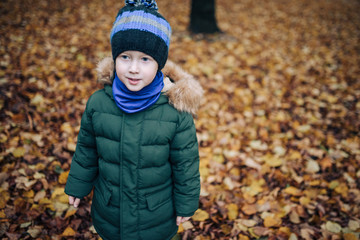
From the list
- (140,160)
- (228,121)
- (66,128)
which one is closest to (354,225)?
(228,121)

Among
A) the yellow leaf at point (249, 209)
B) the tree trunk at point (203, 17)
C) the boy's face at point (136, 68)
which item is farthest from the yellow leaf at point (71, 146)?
the tree trunk at point (203, 17)

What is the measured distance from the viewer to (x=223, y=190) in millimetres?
2715

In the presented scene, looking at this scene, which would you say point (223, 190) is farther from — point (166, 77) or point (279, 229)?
point (166, 77)

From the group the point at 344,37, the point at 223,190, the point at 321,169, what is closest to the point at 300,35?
the point at 344,37

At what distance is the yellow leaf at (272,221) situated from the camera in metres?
2.38

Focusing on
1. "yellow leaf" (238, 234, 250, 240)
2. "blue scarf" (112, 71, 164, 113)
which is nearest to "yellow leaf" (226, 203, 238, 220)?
"yellow leaf" (238, 234, 250, 240)

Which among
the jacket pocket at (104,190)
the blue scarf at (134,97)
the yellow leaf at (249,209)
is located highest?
the blue scarf at (134,97)

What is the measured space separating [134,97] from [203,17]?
466 centimetres

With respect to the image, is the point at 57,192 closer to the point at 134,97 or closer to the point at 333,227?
the point at 134,97

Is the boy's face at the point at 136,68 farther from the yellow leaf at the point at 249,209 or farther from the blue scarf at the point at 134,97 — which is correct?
the yellow leaf at the point at 249,209

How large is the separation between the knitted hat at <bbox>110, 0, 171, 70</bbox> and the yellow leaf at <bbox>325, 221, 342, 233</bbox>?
2341 mm

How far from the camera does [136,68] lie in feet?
4.47

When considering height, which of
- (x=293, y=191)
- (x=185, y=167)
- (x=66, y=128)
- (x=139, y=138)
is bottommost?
(x=293, y=191)

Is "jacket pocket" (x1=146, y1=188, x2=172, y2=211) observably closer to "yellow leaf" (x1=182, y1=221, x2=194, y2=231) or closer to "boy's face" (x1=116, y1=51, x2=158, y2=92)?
"boy's face" (x1=116, y1=51, x2=158, y2=92)
